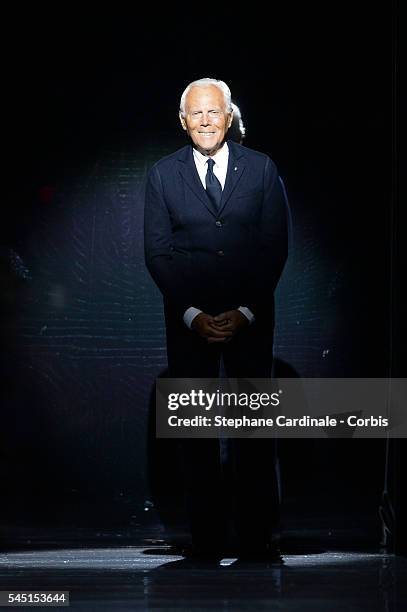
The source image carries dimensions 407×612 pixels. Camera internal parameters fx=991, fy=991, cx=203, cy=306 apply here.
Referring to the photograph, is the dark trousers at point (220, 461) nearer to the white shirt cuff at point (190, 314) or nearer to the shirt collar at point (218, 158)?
the white shirt cuff at point (190, 314)

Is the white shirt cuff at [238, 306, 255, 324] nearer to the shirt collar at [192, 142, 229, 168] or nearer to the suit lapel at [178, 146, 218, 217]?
the suit lapel at [178, 146, 218, 217]

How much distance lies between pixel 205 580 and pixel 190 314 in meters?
1.23

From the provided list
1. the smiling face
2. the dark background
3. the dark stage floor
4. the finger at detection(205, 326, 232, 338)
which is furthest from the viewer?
the dark background

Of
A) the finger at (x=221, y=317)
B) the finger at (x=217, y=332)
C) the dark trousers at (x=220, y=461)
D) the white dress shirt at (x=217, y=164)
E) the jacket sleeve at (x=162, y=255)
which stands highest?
the white dress shirt at (x=217, y=164)

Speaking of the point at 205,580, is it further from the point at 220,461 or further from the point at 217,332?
the point at 217,332

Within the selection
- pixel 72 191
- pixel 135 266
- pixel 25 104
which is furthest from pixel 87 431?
pixel 25 104

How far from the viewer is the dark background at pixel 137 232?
4.92 meters

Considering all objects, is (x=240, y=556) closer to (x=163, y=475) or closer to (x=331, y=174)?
(x=163, y=475)

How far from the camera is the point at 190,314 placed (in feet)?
15.6

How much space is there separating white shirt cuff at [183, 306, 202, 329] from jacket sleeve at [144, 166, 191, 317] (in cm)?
3

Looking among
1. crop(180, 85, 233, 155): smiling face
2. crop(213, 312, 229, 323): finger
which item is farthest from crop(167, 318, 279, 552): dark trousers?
crop(180, 85, 233, 155): smiling face

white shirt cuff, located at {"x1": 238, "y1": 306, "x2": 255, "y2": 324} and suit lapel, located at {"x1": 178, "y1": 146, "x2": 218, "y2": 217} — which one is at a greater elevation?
suit lapel, located at {"x1": 178, "y1": 146, "x2": 218, "y2": 217}

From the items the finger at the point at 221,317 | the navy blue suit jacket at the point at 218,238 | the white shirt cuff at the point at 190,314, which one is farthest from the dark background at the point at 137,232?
Result: the finger at the point at 221,317

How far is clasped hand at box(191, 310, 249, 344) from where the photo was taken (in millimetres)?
4711
